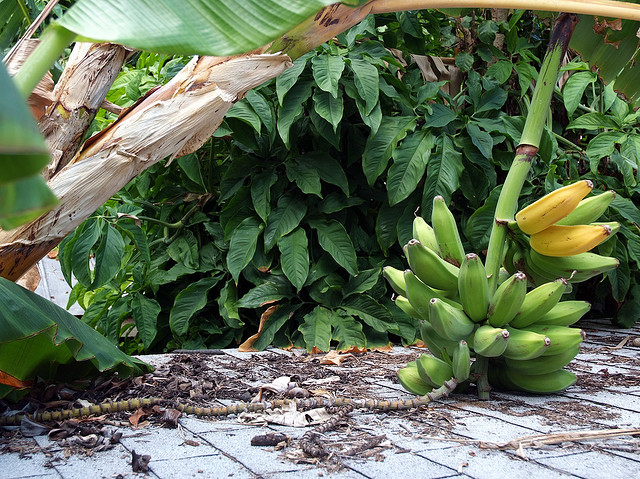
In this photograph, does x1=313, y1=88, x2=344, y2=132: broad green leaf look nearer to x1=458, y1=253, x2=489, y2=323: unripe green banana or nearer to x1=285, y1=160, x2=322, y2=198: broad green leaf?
x1=285, y1=160, x2=322, y2=198: broad green leaf

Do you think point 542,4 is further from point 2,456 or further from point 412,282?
point 2,456

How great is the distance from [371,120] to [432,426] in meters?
1.61

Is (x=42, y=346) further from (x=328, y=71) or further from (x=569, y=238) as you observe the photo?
(x=328, y=71)

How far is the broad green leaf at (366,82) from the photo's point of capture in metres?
2.73

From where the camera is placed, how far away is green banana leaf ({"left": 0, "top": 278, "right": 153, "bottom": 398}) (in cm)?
143

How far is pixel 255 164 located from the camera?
3.11 meters

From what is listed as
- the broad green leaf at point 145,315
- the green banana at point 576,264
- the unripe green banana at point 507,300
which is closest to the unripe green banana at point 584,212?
the green banana at point 576,264

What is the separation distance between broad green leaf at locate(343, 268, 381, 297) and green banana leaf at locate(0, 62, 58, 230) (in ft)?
7.59

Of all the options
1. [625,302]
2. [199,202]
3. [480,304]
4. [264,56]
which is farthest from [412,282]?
[625,302]

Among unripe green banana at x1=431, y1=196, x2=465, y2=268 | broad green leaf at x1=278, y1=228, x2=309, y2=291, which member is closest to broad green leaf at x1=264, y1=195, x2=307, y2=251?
broad green leaf at x1=278, y1=228, x2=309, y2=291

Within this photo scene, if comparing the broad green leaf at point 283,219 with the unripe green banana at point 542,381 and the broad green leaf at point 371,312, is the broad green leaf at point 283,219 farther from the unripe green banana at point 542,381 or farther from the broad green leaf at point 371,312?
the unripe green banana at point 542,381

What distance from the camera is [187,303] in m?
2.98

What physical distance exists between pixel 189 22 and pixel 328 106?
1896 mm

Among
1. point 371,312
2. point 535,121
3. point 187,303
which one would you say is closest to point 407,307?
point 535,121
